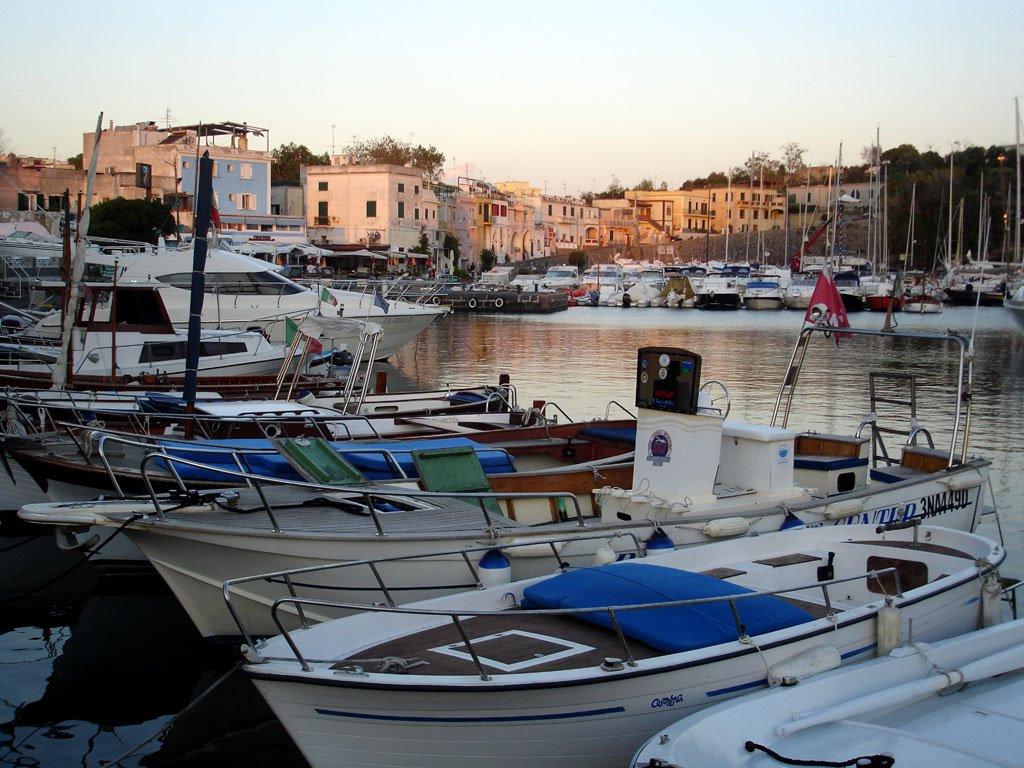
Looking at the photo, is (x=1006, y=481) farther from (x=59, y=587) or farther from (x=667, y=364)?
(x=59, y=587)

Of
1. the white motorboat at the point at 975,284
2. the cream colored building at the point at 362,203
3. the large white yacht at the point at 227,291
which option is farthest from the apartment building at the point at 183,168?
the white motorboat at the point at 975,284

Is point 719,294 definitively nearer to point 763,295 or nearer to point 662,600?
point 763,295

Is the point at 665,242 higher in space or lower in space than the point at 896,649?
higher

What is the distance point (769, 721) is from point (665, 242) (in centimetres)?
13044

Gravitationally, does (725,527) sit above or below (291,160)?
below

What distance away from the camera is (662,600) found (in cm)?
681

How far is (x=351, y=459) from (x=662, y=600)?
513 centimetres

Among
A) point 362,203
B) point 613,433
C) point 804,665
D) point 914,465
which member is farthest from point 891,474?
point 362,203

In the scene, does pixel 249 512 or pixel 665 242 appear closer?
pixel 249 512

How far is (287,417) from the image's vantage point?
1395cm

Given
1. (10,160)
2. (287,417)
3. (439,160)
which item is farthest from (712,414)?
(439,160)

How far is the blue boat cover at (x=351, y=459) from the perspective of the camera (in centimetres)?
1091

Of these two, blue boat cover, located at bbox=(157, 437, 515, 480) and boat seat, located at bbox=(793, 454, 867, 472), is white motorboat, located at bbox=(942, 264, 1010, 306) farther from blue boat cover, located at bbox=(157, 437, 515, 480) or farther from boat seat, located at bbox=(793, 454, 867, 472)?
blue boat cover, located at bbox=(157, 437, 515, 480)

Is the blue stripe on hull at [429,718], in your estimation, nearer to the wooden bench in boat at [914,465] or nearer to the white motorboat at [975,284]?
the wooden bench in boat at [914,465]
